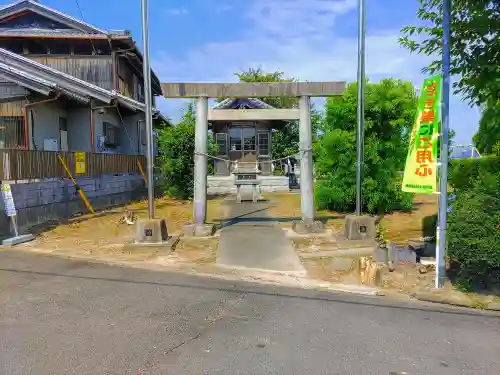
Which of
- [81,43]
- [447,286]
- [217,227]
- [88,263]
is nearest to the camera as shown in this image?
[447,286]

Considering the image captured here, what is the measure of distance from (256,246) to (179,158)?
948cm

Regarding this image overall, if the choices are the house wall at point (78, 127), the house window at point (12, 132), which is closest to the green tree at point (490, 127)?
the house window at point (12, 132)

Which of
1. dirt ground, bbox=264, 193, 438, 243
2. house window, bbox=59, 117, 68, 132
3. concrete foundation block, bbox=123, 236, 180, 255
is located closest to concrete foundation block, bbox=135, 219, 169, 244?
concrete foundation block, bbox=123, 236, 180, 255

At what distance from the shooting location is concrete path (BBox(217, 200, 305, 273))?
7992mm

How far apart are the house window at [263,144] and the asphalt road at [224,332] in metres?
18.4

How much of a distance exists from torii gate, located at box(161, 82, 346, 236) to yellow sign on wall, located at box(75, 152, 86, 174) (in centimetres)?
548

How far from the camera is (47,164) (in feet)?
40.9

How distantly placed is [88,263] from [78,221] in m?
5.05

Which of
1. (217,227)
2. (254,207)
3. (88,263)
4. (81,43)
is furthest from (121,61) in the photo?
(88,263)

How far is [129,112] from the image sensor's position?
2180cm

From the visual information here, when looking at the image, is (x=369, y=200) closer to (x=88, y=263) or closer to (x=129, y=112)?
(x=88, y=263)

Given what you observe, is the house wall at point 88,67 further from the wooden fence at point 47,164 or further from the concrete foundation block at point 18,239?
the concrete foundation block at point 18,239

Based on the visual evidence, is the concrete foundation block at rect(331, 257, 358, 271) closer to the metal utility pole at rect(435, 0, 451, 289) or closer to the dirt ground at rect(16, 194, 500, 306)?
the dirt ground at rect(16, 194, 500, 306)

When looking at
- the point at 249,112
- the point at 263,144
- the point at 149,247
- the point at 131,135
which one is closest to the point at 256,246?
the point at 149,247
